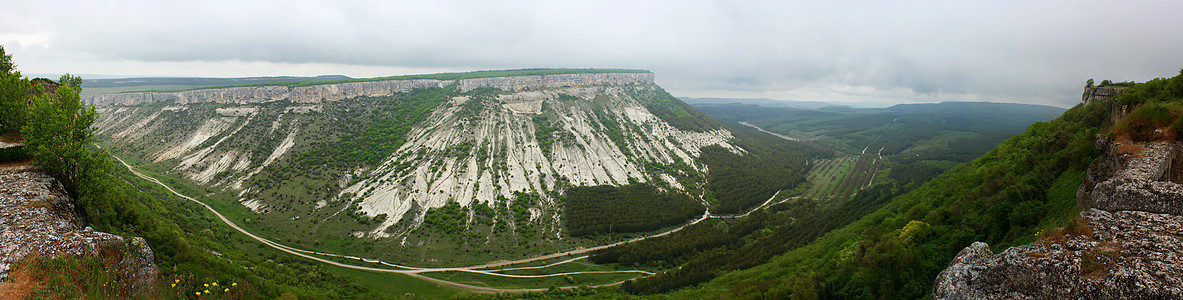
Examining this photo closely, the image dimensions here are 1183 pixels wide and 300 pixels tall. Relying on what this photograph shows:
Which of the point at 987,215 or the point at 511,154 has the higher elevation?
the point at 987,215

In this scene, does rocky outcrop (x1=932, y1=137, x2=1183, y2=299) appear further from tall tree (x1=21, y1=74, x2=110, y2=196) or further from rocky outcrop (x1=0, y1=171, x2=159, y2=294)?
tall tree (x1=21, y1=74, x2=110, y2=196)

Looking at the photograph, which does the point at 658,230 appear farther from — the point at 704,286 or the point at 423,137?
the point at 423,137

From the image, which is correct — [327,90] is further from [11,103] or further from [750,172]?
[750,172]

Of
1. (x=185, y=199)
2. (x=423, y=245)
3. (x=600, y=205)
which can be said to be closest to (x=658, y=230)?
(x=600, y=205)

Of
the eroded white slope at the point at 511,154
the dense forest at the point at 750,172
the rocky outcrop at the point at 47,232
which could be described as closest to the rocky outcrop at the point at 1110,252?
the rocky outcrop at the point at 47,232

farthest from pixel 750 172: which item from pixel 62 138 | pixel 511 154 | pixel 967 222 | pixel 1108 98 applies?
pixel 62 138

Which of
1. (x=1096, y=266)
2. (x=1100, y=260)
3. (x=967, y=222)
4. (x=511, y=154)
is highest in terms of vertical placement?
(x=1100, y=260)
